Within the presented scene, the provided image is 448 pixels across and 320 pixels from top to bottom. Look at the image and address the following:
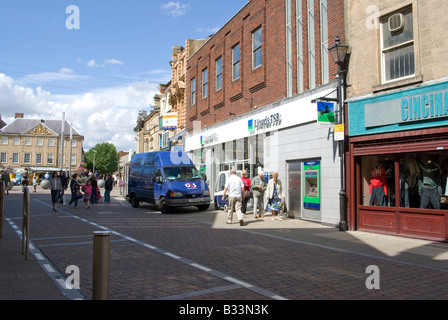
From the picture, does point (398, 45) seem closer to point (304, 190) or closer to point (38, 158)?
point (304, 190)

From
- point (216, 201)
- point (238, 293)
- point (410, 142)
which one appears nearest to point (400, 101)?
point (410, 142)

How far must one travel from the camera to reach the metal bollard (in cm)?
329

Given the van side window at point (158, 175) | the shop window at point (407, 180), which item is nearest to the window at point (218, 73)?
the van side window at point (158, 175)

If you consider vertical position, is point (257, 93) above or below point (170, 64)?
below

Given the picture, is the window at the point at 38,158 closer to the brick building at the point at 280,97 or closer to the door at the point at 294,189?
the brick building at the point at 280,97

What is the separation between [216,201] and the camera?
1752 cm

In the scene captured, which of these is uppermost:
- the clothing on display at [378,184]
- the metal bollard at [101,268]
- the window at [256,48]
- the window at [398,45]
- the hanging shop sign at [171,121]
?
the window at [256,48]

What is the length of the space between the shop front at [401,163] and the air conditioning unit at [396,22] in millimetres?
1809

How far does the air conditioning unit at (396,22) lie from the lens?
9.81 metres

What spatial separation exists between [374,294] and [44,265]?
5309 mm

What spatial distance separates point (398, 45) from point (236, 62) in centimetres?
1088

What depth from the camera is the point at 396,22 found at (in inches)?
392
